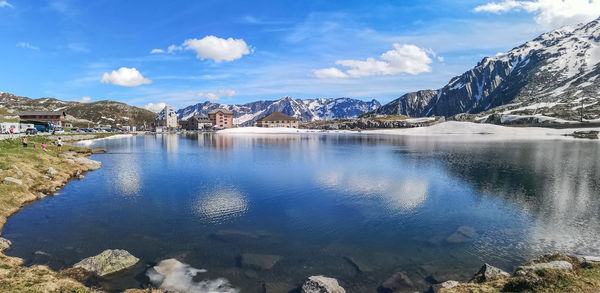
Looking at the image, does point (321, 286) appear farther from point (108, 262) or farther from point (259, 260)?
point (108, 262)

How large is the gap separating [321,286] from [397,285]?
4.26 meters

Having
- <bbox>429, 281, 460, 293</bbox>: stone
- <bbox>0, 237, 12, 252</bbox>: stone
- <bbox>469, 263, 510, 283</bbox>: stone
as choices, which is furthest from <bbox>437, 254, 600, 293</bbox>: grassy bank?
<bbox>0, 237, 12, 252</bbox>: stone

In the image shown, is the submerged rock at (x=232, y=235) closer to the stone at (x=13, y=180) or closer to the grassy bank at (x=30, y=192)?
the grassy bank at (x=30, y=192)

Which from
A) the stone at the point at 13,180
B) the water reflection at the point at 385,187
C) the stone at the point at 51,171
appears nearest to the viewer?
the water reflection at the point at 385,187

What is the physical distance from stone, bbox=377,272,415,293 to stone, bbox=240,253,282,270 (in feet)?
20.2

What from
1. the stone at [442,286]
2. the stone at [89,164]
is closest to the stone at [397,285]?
the stone at [442,286]

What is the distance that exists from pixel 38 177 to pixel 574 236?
52669 mm

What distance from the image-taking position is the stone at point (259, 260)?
17297 millimetres

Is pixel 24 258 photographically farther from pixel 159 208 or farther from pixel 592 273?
pixel 592 273

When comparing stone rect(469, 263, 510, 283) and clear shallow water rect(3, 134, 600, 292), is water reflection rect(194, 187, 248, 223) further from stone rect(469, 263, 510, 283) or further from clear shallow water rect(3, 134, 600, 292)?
stone rect(469, 263, 510, 283)

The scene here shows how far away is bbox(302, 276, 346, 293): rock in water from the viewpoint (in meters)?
13.9

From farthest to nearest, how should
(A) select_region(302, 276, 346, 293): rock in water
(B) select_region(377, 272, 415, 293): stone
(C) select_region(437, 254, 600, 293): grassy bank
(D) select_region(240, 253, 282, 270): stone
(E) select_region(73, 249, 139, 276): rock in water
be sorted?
(D) select_region(240, 253, 282, 270): stone < (E) select_region(73, 249, 139, 276): rock in water < (B) select_region(377, 272, 415, 293): stone < (A) select_region(302, 276, 346, 293): rock in water < (C) select_region(437, 254, 600, 293): grassy bank

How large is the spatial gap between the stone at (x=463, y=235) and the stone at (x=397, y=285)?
A: 665cm

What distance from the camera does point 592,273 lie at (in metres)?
12.9
